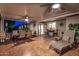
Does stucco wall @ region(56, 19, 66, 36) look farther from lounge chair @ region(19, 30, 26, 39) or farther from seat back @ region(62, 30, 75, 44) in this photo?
lounge chair @ region(19, 30, 26, 39)

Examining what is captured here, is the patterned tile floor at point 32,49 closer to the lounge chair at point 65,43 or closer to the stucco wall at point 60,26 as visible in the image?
the lounge chair at point 65,43

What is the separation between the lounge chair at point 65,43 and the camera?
2820mm

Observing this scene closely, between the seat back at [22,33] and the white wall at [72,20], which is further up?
the white wall at [72,20]

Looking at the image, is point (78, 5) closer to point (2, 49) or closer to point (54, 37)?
point (54, 37)

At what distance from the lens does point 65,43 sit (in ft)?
9.40

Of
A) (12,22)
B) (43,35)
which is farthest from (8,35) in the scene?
(43,35)

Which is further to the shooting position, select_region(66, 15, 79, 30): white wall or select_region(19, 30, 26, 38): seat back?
select_region(19, 30, 26, 38): seat back

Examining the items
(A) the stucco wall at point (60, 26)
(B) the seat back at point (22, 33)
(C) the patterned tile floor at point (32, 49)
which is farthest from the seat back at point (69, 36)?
(B) the seat back at point (22, 33)

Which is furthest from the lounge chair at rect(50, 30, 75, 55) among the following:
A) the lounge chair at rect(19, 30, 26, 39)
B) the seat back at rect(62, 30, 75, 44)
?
the lounge chair at rect(19, 30, 26, 39)

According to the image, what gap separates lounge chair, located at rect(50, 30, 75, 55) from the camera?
282cm

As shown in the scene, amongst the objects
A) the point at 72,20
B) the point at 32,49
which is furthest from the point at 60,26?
the point at 32,49

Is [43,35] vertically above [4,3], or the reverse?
[4,3]

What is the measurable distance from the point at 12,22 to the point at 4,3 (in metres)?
0.43

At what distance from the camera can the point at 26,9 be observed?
9.39ft
